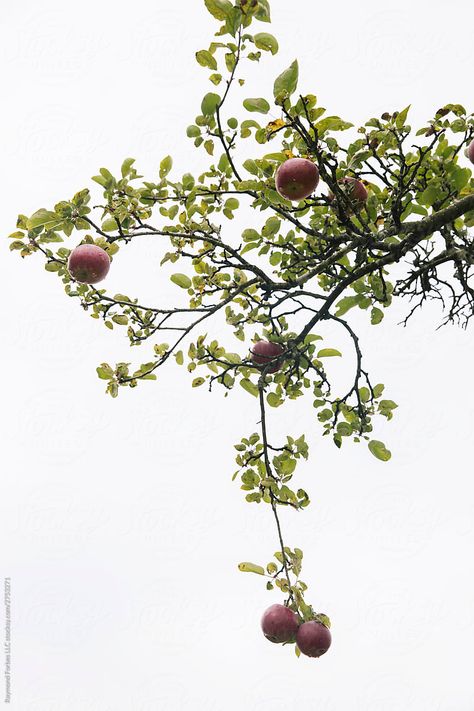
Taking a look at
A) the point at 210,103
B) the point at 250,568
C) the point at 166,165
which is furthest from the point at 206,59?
the point at 250,568

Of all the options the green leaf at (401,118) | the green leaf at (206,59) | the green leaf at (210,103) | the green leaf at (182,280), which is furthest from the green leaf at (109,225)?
the green leaf at (401,118)

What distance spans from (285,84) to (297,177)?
409mm

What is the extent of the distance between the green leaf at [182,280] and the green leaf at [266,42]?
66.0 inches

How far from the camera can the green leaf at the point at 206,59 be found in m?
3.15

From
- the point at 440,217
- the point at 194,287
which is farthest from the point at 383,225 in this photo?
the point at 194,287

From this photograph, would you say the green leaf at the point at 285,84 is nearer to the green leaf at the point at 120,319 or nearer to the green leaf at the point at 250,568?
the green leaf at the point at 120,319

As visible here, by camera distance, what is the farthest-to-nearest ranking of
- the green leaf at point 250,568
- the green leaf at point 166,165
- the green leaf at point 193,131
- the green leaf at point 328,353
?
the green leaf at point 328,353 < the green leaf at point 166,165 < the green leaf at point 250,568 < the green leaf at point 193,131

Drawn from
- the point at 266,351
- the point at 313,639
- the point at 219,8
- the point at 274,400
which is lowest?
the point at 313,639

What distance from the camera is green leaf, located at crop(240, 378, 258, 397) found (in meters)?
4.29

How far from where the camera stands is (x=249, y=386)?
430cm

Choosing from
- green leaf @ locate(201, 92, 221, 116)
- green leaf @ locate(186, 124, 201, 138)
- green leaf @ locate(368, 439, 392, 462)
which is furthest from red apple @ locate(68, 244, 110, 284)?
green leaf @ locate(368, 439, 392, 462)

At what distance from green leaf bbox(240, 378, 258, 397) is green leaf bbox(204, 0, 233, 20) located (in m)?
2.13

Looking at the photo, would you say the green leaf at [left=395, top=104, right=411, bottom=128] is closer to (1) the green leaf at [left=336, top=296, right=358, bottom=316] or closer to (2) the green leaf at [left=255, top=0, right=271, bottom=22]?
(2) the green leaf at [left=255, top=0, right=271, bottom=22]

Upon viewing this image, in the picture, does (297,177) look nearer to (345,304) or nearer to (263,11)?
(263,11)
